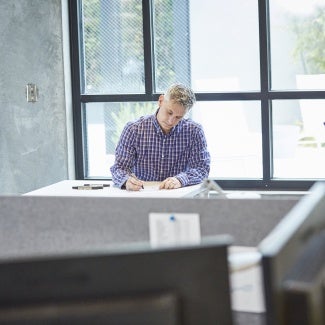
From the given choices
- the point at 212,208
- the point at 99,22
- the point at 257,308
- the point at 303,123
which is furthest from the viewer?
the point at 99,22

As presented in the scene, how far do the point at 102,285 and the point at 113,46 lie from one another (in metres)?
4.52

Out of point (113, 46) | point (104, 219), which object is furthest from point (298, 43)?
point (104, 219)

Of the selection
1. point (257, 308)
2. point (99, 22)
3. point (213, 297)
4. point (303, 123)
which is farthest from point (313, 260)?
point (99, 22)

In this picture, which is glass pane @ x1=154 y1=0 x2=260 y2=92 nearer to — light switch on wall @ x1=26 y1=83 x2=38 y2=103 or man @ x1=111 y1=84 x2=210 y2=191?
light switch on wall @ x1=26 y1=83 x2=38 y2=103

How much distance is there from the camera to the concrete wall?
16.1 feet

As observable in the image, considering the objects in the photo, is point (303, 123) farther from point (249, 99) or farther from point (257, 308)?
point (257, 308)

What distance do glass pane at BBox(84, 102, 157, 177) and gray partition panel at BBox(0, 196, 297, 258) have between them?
3.35m

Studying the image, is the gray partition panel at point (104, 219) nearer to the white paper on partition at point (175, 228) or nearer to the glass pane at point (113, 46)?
the white paper on partition at point (175, 228)

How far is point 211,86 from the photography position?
5223mm

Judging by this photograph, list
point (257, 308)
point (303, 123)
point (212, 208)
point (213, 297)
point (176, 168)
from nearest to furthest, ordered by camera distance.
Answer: point (213, 297), point (257, 308), point (212, 208), point (176, 168), point (303, 123)

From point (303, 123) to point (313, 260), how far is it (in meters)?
4.08

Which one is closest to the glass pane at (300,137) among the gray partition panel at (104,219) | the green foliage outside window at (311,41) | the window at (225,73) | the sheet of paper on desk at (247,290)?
the window at (225,73)

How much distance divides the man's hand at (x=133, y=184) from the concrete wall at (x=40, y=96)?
1.31 meters

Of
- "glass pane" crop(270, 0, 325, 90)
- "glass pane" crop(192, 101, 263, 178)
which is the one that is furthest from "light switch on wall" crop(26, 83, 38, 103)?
"glass pane" crop(270, 0, 325, 90)
